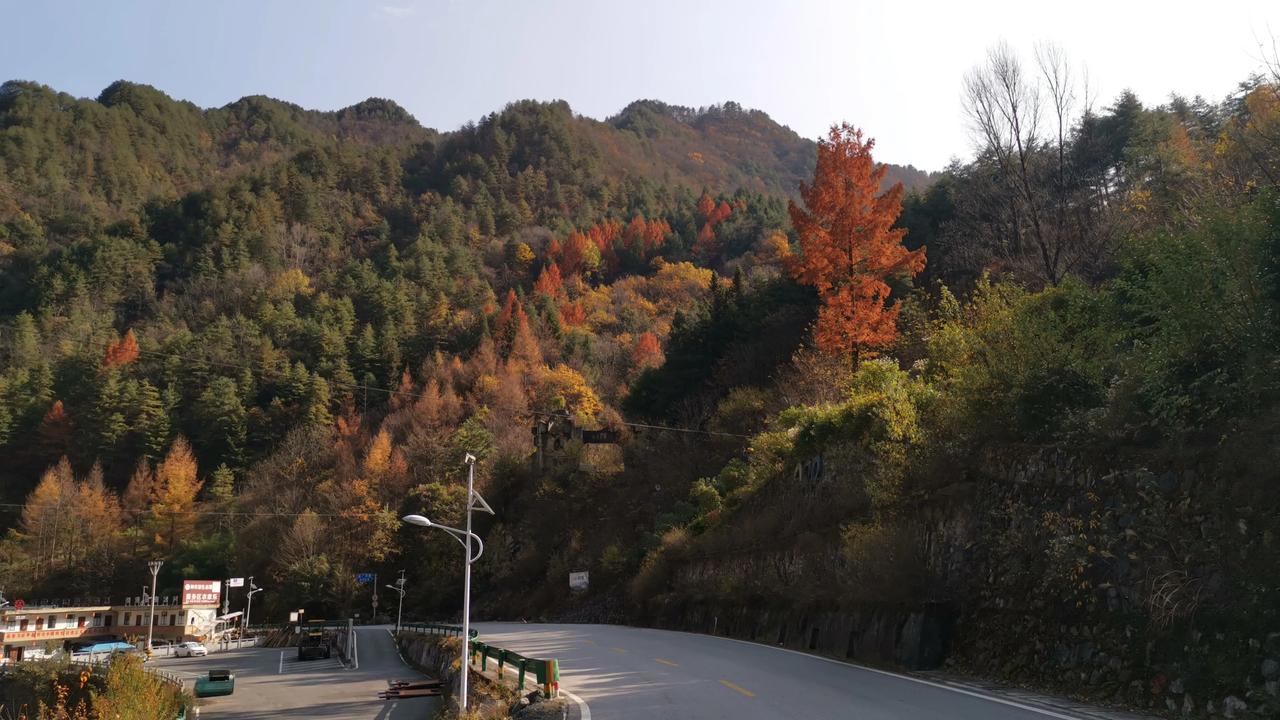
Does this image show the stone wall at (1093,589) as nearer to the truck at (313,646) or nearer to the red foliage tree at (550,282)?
the truck at (313,646)

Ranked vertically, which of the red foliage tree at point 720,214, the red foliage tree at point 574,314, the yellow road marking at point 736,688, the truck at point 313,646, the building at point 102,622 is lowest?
the building at point 102,622

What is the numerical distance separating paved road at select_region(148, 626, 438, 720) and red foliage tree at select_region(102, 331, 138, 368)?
212ft

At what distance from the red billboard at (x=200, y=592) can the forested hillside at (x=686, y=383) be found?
4.73 metres

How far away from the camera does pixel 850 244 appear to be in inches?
1373

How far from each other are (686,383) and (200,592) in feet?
141

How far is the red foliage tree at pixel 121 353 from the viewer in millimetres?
102125

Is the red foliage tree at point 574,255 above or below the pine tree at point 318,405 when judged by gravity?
above

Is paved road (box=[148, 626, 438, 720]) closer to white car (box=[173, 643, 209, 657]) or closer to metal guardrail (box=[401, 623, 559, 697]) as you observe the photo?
metal guardrail (box=[401, 623, 559, 697])

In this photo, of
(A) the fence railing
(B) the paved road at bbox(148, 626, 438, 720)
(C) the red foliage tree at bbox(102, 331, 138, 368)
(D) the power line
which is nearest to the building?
(D) the power line

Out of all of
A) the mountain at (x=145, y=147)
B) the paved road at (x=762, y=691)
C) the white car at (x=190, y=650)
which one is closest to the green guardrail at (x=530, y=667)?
the paved road at (x=762, y=691)

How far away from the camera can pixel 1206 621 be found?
1151cm

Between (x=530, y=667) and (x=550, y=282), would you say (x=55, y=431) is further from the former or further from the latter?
(x=530, y=667)

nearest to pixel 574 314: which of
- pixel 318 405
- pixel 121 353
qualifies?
pixel 318 405

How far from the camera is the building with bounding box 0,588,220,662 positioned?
2694 inches
